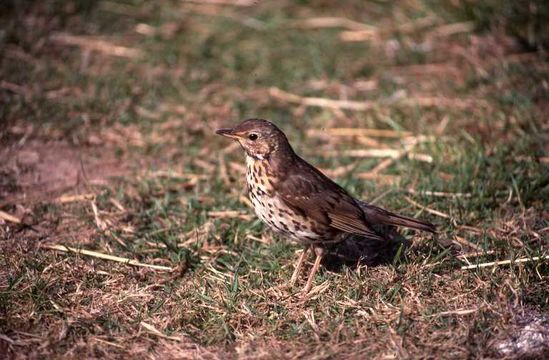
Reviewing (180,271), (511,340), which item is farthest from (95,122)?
(511,340)

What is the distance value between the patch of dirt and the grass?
0.02 m

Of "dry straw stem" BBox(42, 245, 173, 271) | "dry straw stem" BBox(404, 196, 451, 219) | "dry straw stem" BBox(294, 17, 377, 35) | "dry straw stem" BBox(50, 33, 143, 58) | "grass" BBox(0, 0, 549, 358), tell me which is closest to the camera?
"grass" BBox(0, 0, 549, 358)

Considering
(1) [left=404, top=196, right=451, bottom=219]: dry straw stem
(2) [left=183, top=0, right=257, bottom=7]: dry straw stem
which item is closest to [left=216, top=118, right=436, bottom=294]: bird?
(1) [left=404, top=196, right=451, bottom=219]: dry straw stem

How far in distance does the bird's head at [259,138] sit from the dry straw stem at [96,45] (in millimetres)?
3833

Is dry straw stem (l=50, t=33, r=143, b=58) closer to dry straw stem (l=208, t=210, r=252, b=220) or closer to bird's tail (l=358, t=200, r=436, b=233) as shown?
dry straw stem (l=208, t=210, r=252, b=220)

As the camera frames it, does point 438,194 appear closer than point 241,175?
Yes

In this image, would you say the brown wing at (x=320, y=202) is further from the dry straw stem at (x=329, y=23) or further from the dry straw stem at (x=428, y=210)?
the dry straw stem at (x=329, y=23)

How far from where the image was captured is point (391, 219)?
17.7ft

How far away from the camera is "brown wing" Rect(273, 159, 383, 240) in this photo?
17.0 ft

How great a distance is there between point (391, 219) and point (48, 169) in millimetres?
3101

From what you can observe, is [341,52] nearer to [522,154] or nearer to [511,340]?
[522,154]

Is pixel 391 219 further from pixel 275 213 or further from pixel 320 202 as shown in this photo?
pixel 275 213

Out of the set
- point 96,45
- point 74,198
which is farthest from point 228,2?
point 74,198

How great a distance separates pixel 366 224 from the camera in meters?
5.27
